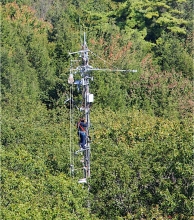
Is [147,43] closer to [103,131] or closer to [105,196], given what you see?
[103,131]

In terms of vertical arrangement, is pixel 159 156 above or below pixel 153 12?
below

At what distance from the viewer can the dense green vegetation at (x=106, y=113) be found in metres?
13.8

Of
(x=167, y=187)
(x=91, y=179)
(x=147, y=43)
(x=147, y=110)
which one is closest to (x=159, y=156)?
(x=167, y=187)

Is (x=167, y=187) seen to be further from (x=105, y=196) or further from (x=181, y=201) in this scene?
(x=105, y=196)

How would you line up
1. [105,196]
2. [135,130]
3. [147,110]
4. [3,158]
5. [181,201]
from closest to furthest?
[181,201], [105,196], [3,158], [135,130], [147,110]

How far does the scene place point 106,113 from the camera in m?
28.5

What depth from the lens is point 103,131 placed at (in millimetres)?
21734

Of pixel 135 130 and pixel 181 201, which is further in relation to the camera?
pixel 135 130

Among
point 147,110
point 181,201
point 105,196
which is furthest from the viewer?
point 147,110

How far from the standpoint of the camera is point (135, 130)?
20438 millimetres

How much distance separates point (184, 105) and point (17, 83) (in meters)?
11.4

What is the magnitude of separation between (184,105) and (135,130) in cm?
1418

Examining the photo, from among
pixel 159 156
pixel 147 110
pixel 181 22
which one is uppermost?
pixel 181 22

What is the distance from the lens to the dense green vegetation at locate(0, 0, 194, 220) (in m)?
13.8
